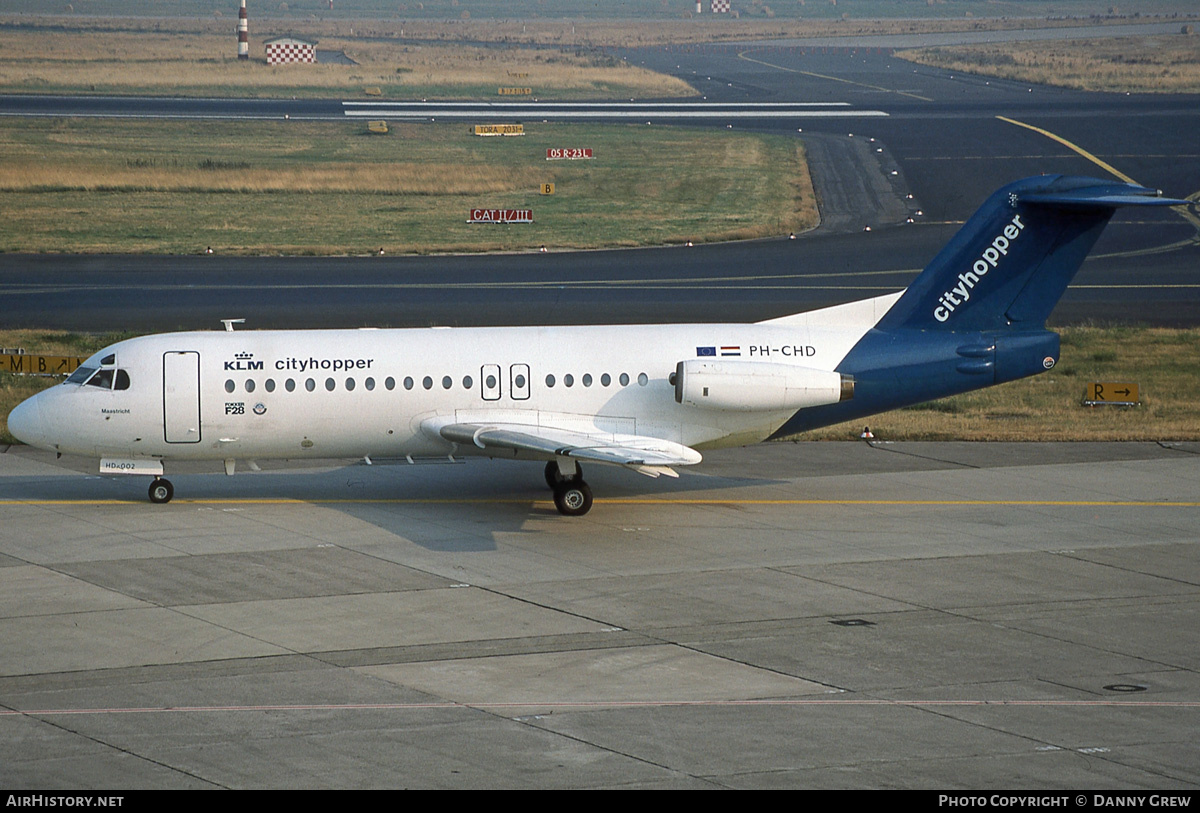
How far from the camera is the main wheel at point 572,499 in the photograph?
26234mm

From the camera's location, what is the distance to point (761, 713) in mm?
16531

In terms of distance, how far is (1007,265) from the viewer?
2670 centimetres

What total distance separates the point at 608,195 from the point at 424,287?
2250 cm

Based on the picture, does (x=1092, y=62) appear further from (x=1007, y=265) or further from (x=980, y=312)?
(x=980, y=312)

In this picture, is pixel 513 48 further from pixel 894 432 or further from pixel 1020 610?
pixel 1020 610

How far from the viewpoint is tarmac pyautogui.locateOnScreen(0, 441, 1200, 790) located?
15.1 m

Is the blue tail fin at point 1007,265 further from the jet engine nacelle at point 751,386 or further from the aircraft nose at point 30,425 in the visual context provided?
the aircraft nose at point 30,425

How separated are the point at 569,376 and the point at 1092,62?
409 ft

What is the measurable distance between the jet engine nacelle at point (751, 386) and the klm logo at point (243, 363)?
7822 millimetres

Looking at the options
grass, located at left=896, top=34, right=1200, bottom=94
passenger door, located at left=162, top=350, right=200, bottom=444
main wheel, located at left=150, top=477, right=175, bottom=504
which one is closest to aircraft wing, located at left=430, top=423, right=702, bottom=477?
passenger door, located at left=162, top=350, right=200, bottom=444

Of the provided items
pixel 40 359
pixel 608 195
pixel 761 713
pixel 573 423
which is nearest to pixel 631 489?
pixel 573 423

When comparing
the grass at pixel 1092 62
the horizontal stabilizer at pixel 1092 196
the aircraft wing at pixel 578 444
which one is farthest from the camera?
the grass at pixel 1092 62

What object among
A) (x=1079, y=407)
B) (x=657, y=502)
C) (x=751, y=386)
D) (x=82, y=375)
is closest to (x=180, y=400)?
(x=82, y=375)

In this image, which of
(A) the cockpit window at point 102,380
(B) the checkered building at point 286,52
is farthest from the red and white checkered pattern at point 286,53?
(A) the cockpit window at point 102,380
